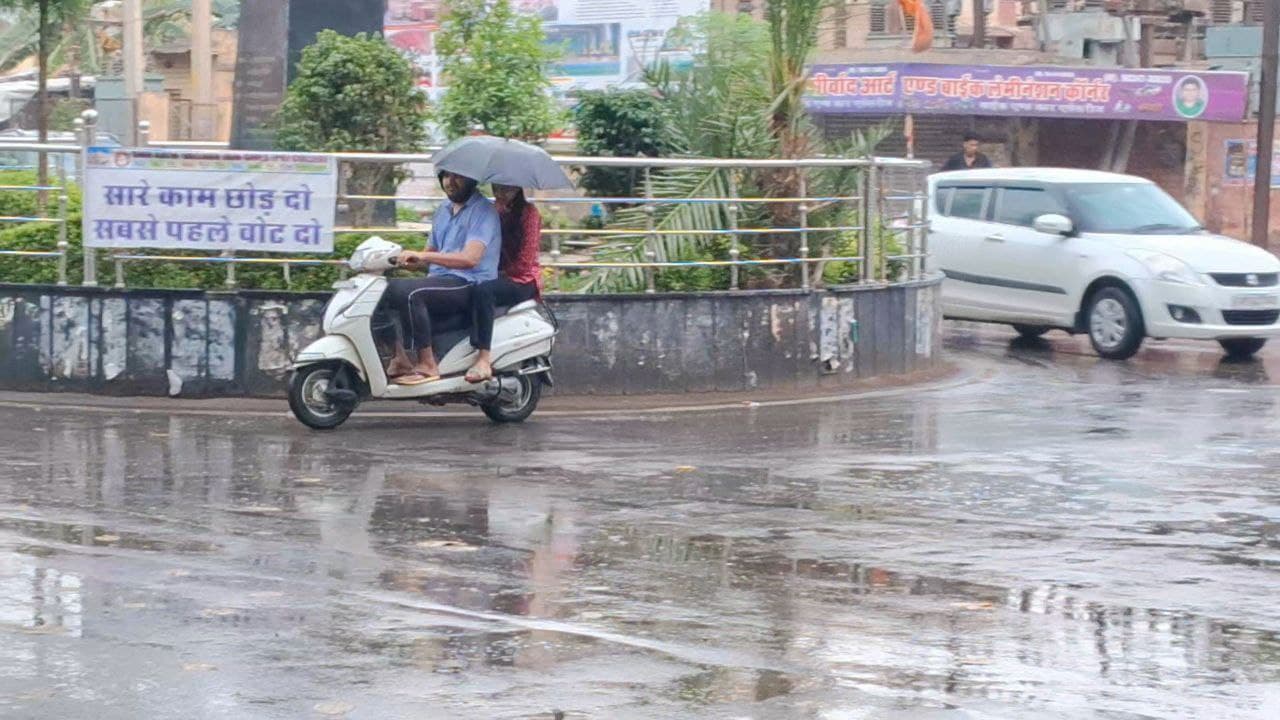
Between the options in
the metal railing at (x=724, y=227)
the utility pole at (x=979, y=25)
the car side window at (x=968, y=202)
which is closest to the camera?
the metal railing at (x=724, y=227)

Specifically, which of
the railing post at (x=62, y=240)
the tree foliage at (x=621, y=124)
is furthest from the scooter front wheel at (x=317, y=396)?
the tree foliage at (x=621, y=124)

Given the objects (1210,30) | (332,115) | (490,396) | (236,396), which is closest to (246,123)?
(332,115)

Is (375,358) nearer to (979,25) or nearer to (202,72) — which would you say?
(202,72)

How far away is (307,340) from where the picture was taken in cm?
1317

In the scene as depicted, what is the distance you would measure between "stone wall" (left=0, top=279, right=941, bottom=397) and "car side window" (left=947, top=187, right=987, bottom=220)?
4.18 meters

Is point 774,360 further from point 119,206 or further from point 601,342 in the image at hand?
point 119,206

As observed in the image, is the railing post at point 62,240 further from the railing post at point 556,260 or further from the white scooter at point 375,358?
the railing post at point 556,260

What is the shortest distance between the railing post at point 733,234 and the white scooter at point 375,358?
2.34 m

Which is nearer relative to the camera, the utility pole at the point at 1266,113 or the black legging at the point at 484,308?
the black legging at the point at 484,308

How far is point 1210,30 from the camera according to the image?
3547 centimetres

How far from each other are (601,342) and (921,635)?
23.4 feet

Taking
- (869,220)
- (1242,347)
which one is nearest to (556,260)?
(869,220)

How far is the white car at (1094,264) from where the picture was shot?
16.9 meters

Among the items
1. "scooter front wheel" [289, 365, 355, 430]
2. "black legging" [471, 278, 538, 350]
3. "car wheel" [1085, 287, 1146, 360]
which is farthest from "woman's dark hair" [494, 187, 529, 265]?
"car wheel" [1085, 287, 1146, 360]
